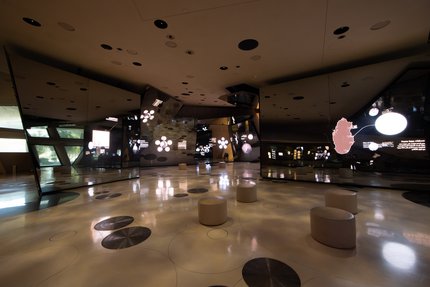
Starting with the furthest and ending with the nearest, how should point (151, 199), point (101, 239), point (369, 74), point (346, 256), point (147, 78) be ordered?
point (147, 78)
point (369, 74)
point (151, 199)
point (101, 239)
point (346, 256)

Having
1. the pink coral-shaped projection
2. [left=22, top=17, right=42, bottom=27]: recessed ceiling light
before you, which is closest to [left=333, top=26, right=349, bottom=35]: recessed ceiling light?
the pink coral-shaped projection

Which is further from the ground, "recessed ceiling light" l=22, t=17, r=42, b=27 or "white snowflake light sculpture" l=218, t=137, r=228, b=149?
"recessed ceiling light" l=22, t=17, r=42, b=27

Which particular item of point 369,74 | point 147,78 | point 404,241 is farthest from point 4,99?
point 369,74

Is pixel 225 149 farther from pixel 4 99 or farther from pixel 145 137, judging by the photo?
pixel 4 99

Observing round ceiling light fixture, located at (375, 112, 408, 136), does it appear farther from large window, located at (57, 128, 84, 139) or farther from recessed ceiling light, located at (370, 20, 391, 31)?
large window, located at (57, 128, 84, 139)

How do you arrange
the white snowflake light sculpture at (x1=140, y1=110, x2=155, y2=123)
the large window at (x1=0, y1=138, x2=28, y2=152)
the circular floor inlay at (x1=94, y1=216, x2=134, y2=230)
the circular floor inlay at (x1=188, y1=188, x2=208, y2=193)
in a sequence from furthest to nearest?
the large window at (x1=0, y1=138, x2=28, y2=152)
the white snowflake light sculpture at (x1=140, y1=110, x2=155, y2=123)
the circular floor inlay at (x1=188, y1=188, x2=208, y2=193)
the circular floor inlay at (x1=94, y1=216, x2=134, y2=230)

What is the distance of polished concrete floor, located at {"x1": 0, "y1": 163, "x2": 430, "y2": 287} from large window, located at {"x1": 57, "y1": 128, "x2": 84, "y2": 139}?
3.95 metres

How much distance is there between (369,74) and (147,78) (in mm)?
7729

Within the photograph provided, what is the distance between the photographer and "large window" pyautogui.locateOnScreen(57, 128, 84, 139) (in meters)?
6.93

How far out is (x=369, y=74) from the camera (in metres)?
5.61

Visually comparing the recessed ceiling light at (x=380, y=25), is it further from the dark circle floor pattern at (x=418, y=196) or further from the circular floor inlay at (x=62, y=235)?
the circular floor inlay at (x=62, y=235)

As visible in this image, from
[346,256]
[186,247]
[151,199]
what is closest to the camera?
[346,256]

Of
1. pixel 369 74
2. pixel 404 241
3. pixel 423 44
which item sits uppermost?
pixel 423 44

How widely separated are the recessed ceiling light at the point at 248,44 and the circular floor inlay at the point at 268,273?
4.76m
